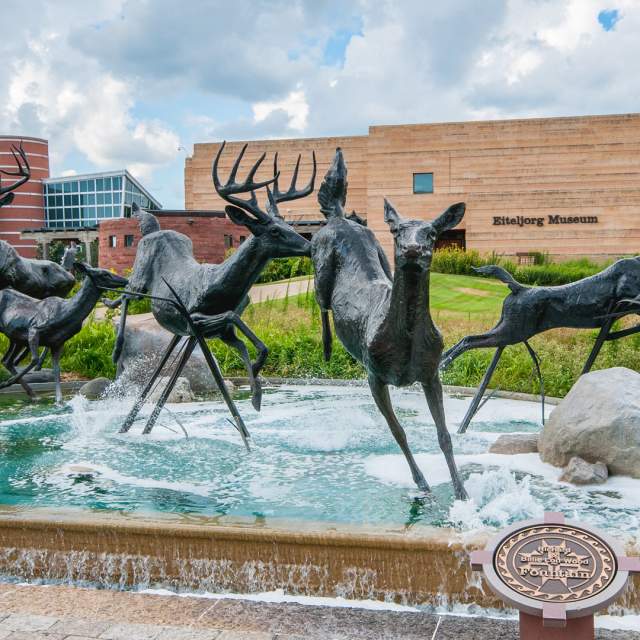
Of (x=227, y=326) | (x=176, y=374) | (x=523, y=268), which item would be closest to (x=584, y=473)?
(x=227, y=326)

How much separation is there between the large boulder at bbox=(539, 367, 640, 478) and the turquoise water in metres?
0.18

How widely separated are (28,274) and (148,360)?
2412 mm

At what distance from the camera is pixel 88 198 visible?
62.8m

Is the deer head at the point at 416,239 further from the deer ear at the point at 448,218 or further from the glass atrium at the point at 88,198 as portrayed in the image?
the glass atrium at the point at 88,198

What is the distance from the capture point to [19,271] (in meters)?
10.6

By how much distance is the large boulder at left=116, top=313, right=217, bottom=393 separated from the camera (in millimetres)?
11977

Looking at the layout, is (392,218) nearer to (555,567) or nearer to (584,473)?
(555,567)

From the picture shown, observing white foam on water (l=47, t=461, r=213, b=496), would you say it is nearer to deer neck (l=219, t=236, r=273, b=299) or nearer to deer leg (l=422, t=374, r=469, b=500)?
deer neck (l=219, t=236, r=273, b=299)

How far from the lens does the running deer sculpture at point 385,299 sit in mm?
4430

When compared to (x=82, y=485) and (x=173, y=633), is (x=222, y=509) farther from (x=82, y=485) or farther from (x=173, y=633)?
(x=173, y=633)

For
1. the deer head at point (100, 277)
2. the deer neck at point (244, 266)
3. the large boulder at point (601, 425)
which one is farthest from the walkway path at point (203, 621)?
the deer head at point (100, 277)

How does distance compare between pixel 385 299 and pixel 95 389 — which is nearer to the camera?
pixel 385 299

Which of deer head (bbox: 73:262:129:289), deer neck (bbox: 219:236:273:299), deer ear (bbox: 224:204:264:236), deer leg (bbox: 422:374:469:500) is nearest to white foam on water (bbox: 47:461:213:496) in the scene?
deer neck (bbox: 219:236:273:299)

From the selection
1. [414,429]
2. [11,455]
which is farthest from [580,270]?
[11,455]
